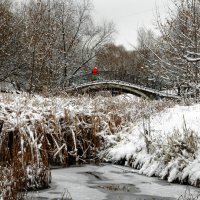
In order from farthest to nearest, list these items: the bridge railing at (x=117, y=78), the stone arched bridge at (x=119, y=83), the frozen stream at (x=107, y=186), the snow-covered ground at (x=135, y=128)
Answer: the bridge railing at (x=117, y=78), the stone arched bridge at (x=119, y=83), the snow-covered ground at (x=135, y=128), the frozen stream at (x=107, y=186)

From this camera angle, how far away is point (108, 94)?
14727mm

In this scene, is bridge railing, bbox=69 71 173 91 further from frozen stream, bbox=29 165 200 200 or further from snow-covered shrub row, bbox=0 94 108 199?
frozen stream, bbox=29 165 200 200

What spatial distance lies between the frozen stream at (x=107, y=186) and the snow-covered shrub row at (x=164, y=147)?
1.06ft

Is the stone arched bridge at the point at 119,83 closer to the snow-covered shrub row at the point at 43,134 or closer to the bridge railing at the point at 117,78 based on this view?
the bridge railing at the point at 117,78

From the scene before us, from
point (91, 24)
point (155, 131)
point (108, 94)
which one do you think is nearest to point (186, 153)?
point (155, 131)

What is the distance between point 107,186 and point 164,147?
1932mm

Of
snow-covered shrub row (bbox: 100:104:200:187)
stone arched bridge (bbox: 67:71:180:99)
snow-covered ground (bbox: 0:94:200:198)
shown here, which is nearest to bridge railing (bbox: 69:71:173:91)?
stone arched bridge (bbox: 67:71:180:99)

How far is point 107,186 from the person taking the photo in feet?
25.3

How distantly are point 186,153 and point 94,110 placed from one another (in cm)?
408

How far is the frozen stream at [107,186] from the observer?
682 cm

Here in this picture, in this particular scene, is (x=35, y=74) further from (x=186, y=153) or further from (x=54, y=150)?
(x=186, y=153)

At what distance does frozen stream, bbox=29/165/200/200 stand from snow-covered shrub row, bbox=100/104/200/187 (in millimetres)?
323

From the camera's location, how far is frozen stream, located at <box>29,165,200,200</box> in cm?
682

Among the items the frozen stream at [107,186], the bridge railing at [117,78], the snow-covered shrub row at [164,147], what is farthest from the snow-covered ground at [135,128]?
the bridge railing at [117,78]
